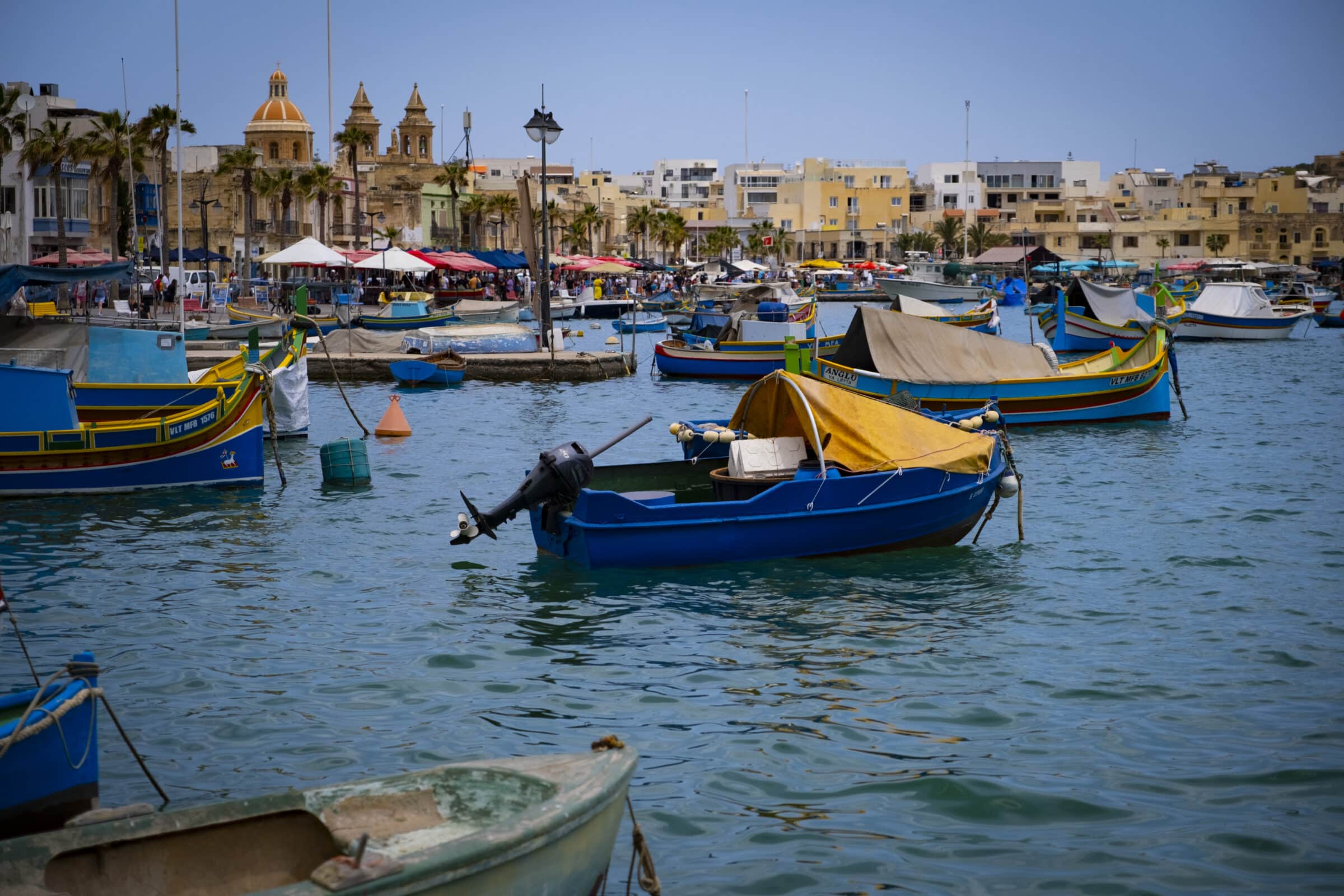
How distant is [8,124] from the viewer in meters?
55.8

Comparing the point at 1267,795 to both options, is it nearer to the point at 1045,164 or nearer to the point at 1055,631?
the point at 1055,631

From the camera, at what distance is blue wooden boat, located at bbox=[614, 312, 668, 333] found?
63.3 metres

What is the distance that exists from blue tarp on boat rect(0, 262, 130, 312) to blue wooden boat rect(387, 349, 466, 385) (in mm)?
13437

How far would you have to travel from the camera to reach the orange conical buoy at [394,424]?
26609 mm

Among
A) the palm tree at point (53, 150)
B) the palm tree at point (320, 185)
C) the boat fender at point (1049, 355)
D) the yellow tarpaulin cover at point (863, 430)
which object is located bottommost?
the yellow tarpaulin cover at point (863, 430)

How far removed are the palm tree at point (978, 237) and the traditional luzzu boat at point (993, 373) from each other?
10092 centimetres

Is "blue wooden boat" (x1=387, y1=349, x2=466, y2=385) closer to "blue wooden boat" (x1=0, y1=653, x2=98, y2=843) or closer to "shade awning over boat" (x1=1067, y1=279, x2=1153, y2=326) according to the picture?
"shade awning over boat" (x1=1067, y1=279, x2=1153, y2=326)

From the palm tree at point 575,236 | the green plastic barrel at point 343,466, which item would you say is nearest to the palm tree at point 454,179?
the palm tree at point 575,236

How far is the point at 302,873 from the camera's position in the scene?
18.9 ft

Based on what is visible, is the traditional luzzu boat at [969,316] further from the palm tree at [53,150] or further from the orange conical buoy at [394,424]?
the palm tree at [53,150]

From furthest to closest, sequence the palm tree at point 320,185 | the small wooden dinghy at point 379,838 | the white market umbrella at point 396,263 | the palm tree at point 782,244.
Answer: the palm tree at point 782,244, the palm tree at point 320,185, the white market umbrella at point 396,263, the small wooden dinghy at point 379,838

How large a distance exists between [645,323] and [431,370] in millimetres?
30351

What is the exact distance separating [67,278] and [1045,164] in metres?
141

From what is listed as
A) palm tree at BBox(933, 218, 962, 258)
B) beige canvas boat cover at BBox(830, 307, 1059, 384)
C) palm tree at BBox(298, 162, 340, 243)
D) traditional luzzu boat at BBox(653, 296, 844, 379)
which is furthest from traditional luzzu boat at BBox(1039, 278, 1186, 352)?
palm tree at BBox(933, 218, 962, 258)
